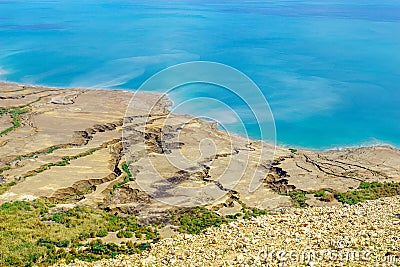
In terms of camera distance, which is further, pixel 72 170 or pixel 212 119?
pixel 212 119

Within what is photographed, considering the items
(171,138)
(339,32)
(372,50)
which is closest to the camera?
(171,138)

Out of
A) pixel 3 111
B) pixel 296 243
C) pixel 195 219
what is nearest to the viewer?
pixel 296 243

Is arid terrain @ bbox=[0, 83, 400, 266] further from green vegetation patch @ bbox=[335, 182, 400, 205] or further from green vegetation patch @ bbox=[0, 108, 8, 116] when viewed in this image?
green vegetation patch @ bbox=[335, 182, 400, 205]

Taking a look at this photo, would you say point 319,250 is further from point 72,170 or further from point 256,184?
point 72,170

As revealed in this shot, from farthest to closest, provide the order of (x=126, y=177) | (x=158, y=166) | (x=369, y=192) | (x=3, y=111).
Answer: (x=3, y=111) < (x=158, y=166) < (x=126, y=177) < (x=369, y=192)

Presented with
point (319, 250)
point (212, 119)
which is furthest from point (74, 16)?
point (319, 250)

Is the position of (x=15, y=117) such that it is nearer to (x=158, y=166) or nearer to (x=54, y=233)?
(x=158, y=166)

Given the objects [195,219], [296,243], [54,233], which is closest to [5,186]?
[54,233]

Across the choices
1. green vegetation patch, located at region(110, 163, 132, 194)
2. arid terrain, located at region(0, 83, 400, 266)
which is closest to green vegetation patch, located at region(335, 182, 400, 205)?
arid terrain, located at region(0, 83, 400, 266)
